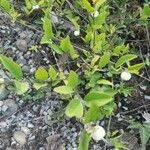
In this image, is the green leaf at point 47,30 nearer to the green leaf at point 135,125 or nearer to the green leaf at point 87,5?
the green leaf at point 87,5

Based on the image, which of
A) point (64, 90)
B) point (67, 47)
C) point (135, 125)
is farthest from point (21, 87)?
point (135, 125)

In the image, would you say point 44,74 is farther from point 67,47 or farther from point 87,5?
point 87,5

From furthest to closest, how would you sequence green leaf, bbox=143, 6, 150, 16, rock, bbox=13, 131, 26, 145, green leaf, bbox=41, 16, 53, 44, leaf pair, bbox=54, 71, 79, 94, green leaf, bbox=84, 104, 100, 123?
green leaf, bbox=143, 6, 150, 16, rock, bbox=13, 131, 26, 145, green leaf, bbox=41, 16, 53, 44, leaf pair, bbox=54, 71, 79, 94, green leaf, bbox=84, 104, 100, 123

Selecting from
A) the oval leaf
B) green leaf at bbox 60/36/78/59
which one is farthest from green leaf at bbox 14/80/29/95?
green leaf at bbox 60/36/78/59

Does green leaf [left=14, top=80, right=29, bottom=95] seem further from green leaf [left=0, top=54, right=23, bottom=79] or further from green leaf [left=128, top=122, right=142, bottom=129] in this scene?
green leaf [left=128, top=122, right=142, bottom=129]

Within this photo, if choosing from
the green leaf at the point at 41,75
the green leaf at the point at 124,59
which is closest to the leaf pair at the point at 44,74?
the green leaf at the point at 41,75

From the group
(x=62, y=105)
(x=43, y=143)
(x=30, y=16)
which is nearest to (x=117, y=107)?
(x=62, y=105)
